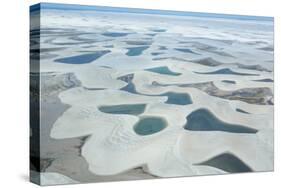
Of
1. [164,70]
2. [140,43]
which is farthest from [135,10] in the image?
[164,70]

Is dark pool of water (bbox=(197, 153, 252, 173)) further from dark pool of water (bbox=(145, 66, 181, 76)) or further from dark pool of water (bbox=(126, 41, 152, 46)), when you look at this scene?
dark pool of water (bbox=(126, 41, 152, 46))

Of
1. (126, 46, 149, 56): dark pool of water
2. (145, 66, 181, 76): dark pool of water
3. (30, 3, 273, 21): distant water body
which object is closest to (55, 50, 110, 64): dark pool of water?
(126, 46, 149, 56): dark pool of water

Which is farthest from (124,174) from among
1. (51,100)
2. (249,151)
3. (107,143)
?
(249,151)

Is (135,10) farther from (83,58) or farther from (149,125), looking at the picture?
(149,125)

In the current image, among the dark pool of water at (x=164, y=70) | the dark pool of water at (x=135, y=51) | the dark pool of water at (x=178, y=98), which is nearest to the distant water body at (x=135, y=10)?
the dark pool of water at (x=135, y=51)

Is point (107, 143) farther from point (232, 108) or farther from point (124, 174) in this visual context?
point (232, 108)

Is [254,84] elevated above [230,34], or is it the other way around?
[230,34]

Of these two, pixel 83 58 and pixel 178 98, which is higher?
pixel 83 58

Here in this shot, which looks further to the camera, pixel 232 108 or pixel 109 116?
pixel 232 108
